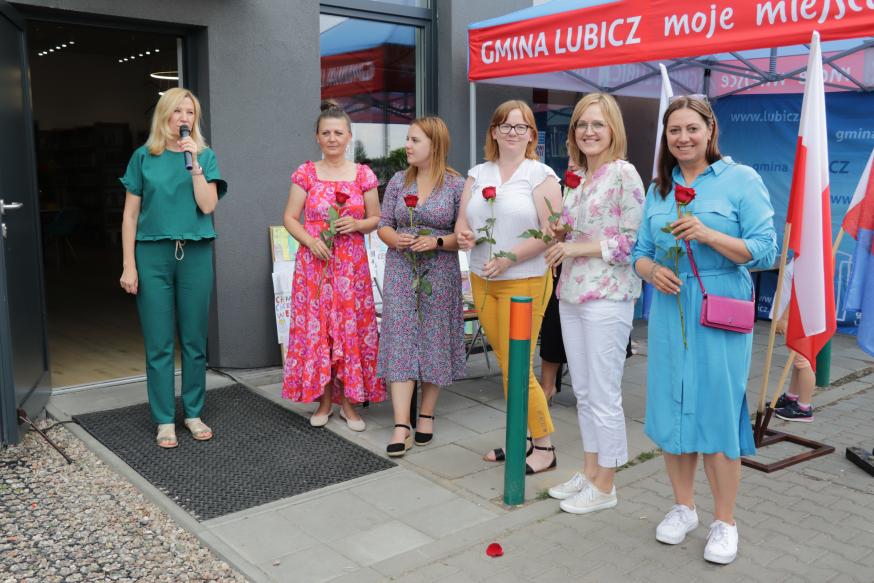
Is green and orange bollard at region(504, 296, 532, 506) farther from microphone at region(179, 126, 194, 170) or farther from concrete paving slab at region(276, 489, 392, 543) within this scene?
microphone at region(179, 126, 194, 170)

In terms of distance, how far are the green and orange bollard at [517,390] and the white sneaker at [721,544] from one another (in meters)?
0.91

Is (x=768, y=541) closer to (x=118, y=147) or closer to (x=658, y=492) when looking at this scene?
(x=658, y=492)

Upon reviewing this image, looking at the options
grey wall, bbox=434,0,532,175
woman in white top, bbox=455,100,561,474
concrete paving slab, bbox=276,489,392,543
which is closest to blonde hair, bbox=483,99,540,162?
woman in white top, bbox=455,100,561,474

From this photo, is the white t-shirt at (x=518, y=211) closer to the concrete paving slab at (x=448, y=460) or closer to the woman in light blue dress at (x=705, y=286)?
the woman in light blue dress at (x=705, y=286)

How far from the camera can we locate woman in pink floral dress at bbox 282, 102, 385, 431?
15.5ft

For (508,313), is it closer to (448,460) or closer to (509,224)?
(509,224)

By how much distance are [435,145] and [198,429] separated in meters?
2.17

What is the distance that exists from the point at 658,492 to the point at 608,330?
1.08 meters

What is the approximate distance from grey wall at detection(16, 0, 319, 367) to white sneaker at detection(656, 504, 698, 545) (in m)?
3.68

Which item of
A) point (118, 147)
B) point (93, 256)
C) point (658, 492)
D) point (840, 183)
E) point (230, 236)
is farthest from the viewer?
point (118, 147)

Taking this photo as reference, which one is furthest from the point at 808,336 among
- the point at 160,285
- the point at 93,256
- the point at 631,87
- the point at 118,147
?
the point at 118,147

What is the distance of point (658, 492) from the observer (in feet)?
13.5

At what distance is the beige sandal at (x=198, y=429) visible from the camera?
4719mm

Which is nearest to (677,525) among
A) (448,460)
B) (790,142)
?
(448,460)
